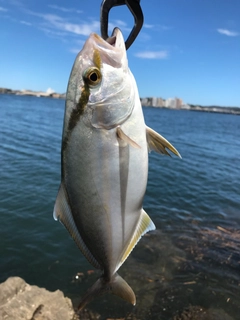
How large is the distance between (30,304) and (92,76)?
575 cm

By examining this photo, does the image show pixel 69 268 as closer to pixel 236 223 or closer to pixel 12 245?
pixel 12 245

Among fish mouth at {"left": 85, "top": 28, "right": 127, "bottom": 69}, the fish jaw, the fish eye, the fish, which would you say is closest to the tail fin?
the fish

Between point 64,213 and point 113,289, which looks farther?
point 113,289

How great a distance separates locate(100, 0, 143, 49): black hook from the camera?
8.32 feet

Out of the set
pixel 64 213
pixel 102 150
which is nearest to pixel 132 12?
pixel 102 150

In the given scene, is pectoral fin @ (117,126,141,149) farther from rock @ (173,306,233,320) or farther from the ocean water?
rock @ (173,306,233,320)

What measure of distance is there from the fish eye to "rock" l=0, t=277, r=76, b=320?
5.30 meters

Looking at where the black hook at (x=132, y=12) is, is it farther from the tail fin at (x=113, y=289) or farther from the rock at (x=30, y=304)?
the rock at (x=30, y=304)

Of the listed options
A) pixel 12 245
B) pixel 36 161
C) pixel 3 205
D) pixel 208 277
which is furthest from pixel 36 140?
Answer: pixel 208 277

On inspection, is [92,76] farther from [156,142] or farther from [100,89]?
[156,142]

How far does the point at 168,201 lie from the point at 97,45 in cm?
1338

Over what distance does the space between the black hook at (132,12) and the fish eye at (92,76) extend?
402 mm

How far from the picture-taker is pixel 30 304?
20.7 ft

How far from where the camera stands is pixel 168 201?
597 inches
